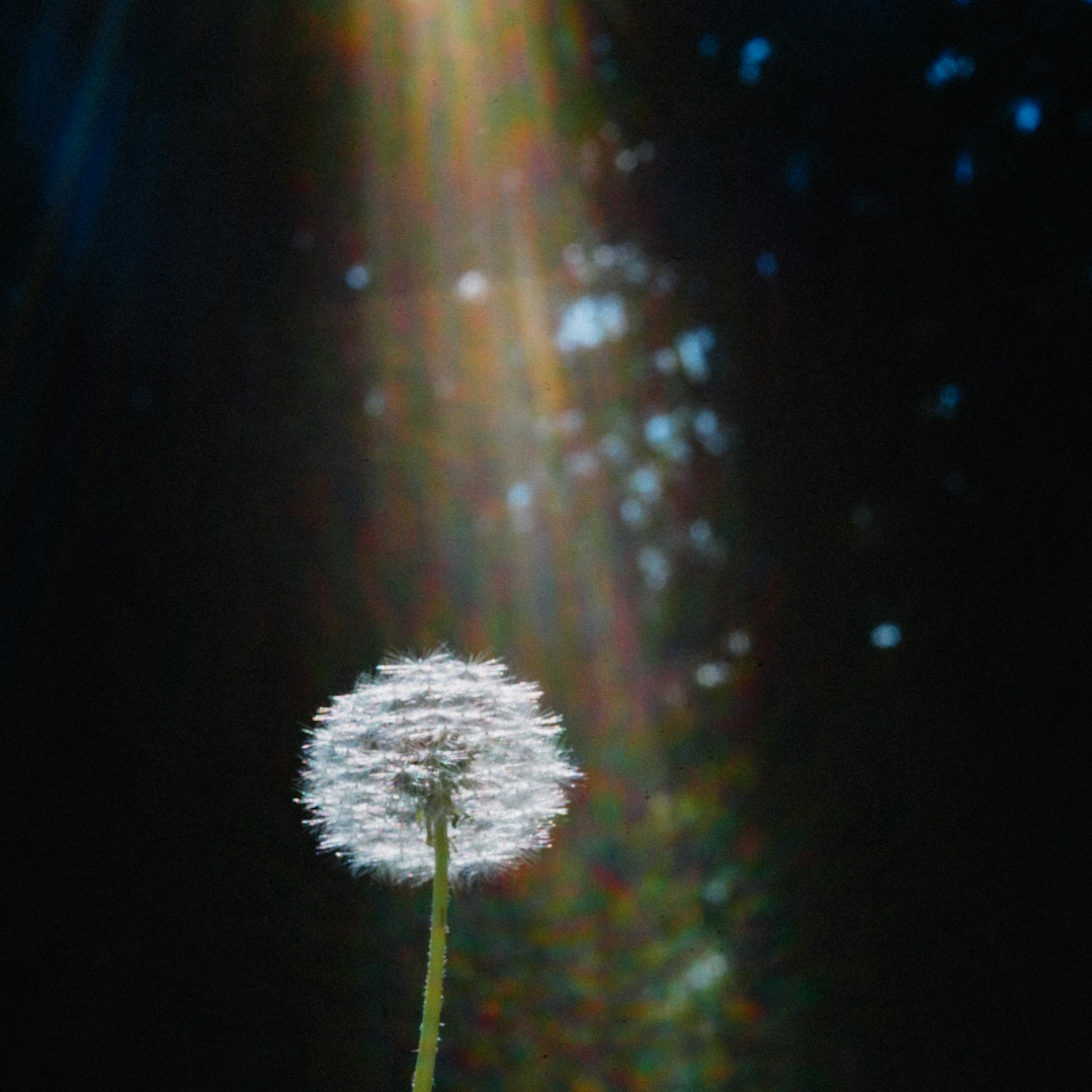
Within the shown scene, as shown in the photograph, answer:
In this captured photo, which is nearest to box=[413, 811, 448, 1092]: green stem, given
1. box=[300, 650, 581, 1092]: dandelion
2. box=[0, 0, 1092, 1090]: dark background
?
box=[300, 650, 581, 1092]: dandelion

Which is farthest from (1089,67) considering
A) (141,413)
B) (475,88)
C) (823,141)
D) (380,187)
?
(141,413)

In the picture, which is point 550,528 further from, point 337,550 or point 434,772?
point 434,772

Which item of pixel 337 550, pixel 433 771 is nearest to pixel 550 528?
pixel 337 550

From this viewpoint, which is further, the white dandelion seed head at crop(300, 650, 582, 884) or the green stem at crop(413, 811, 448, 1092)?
the white dandelion seed head at crop(300, 650, 582, 884)

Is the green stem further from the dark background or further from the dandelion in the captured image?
the dark background

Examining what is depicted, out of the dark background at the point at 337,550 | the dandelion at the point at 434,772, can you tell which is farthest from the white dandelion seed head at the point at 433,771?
the dark background at the point at 337,550

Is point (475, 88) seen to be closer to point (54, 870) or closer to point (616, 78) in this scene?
point (616, 78)
